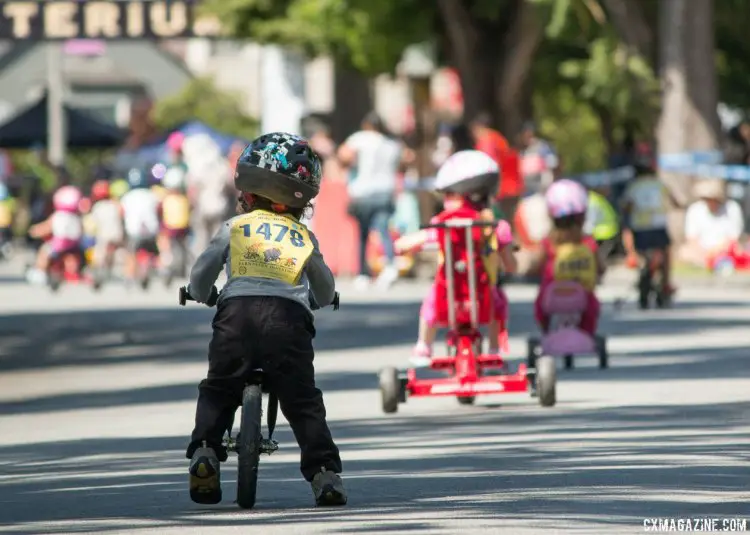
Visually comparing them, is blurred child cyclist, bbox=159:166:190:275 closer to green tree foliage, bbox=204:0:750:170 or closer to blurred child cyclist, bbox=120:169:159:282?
blurred child cyclist, bbox=120:169:159:282

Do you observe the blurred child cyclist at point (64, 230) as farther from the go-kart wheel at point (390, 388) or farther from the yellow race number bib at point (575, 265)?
the go-kart wheel at point (390, 388)

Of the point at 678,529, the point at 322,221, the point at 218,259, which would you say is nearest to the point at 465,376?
the point at 218,259

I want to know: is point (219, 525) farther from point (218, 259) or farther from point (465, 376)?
point (465, 376)

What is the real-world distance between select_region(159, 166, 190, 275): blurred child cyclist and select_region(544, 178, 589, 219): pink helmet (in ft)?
49.5

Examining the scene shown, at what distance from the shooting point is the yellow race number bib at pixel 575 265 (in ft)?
62.1

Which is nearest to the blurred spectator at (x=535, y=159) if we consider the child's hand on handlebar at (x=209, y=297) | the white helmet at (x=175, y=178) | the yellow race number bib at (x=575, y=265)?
the white helmet at (x=175, y=178)

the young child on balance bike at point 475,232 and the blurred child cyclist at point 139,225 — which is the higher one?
the blurred child cyclist at point 139,225

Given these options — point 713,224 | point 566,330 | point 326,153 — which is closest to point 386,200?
point 713,224

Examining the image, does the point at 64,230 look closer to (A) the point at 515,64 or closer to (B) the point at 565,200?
(A) the point at 515,64

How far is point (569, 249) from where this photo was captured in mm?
18969

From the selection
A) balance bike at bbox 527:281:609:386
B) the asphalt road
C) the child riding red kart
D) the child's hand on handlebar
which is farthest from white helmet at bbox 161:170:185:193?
the child's hand on handlebar

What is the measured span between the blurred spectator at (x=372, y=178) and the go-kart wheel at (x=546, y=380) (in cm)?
1599

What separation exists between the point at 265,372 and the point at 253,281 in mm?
364

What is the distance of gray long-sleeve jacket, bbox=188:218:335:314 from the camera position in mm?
10734
